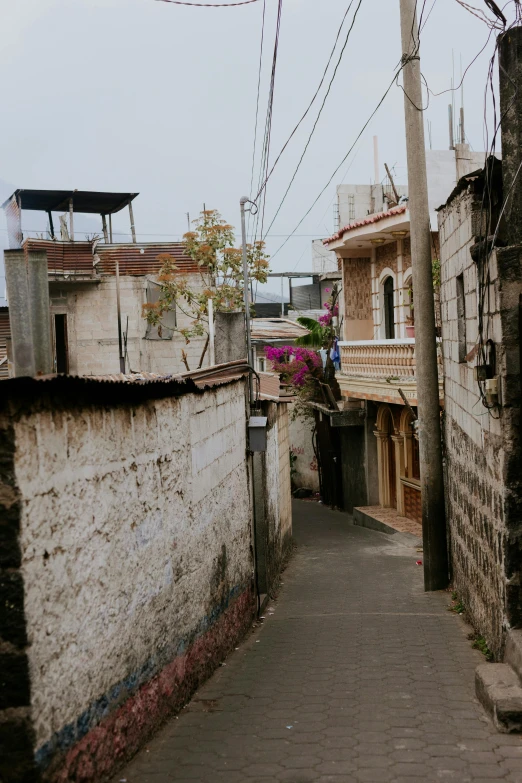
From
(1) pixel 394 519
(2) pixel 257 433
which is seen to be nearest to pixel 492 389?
(2) pixel 257 433

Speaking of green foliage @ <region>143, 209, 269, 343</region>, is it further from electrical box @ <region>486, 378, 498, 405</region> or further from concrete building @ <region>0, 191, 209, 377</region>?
electrical box @ <region>486, 378, 498, 405</region>

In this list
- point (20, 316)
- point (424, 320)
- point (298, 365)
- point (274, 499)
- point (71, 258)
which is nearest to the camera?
point (20, 316)

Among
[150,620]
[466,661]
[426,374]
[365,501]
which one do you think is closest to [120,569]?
[150,620]

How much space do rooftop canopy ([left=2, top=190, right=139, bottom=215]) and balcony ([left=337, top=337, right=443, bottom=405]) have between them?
783 centimetres

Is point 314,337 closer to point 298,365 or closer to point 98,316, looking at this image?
point 298,365

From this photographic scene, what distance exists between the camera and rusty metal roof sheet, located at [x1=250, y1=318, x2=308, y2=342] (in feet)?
99.8

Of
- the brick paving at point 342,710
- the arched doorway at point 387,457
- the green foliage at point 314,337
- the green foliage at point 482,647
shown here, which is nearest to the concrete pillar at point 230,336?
the brick paving at point 342,710

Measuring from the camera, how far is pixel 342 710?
20.9 ft

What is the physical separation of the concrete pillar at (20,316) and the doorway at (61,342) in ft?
67.5

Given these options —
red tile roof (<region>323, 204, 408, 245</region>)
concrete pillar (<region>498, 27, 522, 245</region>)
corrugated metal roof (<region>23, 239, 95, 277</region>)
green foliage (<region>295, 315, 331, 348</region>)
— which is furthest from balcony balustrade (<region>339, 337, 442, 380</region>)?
concrete pillar (<region>498, 27, 522, 245</region>)

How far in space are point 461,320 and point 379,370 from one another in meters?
10.1

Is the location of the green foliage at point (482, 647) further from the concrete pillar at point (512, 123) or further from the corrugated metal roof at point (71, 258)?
the corrugated metal roof at point (71, 258)

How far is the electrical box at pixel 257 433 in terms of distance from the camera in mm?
10664

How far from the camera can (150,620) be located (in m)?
5.76
